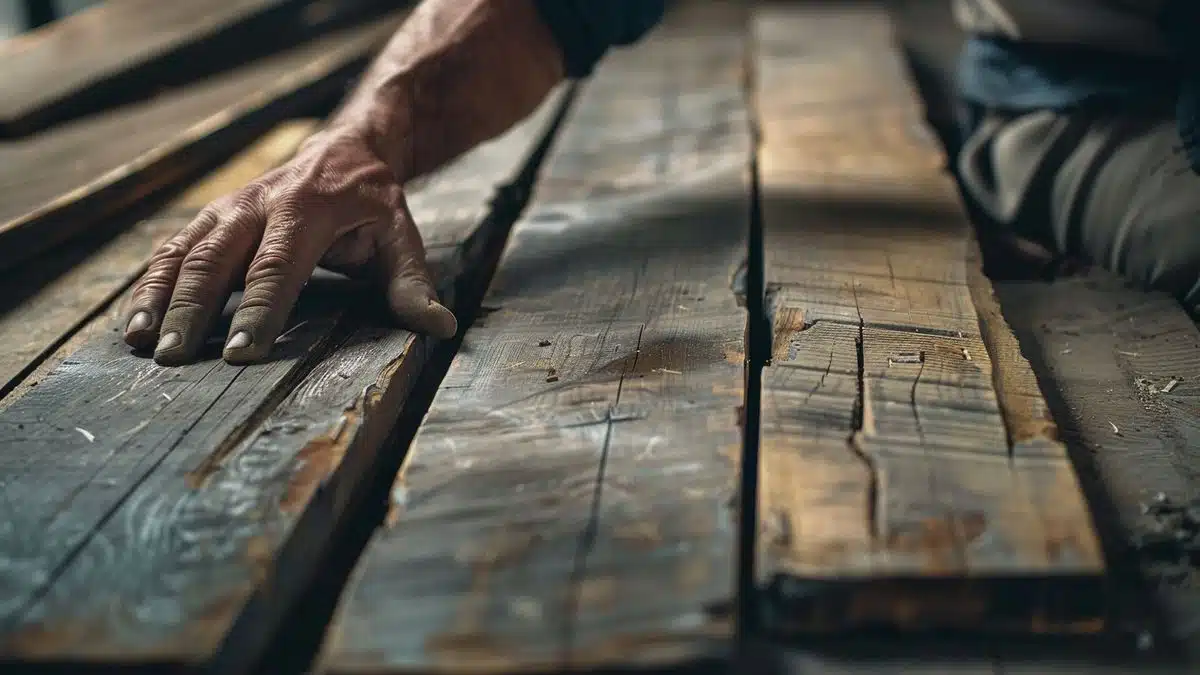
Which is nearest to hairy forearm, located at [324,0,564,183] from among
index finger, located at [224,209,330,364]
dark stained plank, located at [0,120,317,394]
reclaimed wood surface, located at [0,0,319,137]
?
index finger, located at [224,209,330,364]

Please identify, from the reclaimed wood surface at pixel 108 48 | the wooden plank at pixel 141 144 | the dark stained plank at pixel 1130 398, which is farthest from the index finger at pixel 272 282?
the reclaimed wood surface at pixel 108 48

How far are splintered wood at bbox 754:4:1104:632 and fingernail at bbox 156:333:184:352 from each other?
2.53 feet

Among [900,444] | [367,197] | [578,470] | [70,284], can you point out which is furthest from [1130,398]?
[70,284]

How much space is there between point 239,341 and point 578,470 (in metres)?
0.55

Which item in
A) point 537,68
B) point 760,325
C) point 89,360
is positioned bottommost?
point 760,325

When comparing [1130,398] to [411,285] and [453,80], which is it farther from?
[453,80]

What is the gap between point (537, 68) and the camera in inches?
83.1

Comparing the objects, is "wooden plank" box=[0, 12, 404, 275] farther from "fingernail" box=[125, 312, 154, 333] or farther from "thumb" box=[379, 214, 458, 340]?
"thumb" box=[379, 214, 458, 340]

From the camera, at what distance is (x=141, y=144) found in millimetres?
2438

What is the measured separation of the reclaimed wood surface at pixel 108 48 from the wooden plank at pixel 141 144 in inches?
2.4

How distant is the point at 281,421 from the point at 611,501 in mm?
430

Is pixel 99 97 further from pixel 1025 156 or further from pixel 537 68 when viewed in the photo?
pixel 1025 156

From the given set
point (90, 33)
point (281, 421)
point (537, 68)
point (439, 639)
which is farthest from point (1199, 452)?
point (90, 33)

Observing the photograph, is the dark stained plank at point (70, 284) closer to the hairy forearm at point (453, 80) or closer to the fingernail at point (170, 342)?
the fingernail at point (170, 342)
